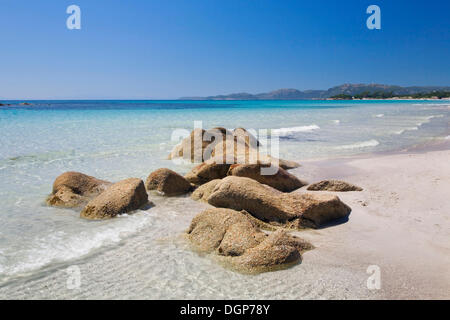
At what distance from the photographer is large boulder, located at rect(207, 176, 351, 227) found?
5371 millimetres

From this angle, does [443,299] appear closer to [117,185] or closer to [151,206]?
[151,206]

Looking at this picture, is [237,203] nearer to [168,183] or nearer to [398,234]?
[168,183]

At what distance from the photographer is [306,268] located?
3951mm

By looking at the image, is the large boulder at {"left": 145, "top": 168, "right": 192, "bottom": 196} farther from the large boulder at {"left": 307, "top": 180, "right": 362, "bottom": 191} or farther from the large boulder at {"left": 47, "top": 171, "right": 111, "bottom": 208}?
the large boulder at {"left": 307, "top": 180, "right": 362, "bottom": 191}

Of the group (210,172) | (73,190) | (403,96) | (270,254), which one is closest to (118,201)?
(73,190)

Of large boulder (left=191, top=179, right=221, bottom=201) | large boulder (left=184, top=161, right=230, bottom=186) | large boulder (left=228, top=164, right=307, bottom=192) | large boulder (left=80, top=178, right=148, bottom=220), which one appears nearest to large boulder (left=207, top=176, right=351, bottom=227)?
large boulder (left=191, top=179, right=221, bottom=201)

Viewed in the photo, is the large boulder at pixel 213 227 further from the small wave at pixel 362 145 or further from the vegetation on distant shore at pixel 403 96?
the vegetation on distant shore at pixel 403 96

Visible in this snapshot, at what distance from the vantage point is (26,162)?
10.4m

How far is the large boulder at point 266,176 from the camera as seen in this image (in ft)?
23.8

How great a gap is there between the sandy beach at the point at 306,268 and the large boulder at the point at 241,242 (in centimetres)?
15

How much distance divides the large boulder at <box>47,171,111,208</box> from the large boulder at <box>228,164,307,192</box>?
9.54 feet

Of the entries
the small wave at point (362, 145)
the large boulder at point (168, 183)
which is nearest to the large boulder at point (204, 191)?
the large boulder at point (168, 183)
